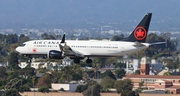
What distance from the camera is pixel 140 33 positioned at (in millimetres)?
84938

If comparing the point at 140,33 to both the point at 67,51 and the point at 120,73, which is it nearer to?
the point at 67,51

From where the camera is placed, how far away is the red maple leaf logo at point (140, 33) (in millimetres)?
84519

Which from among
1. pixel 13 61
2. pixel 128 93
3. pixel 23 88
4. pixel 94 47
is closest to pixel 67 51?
pixel 94 47

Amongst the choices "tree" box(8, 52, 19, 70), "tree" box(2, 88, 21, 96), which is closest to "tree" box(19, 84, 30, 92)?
"tree" box(2, 88, 21, 96)

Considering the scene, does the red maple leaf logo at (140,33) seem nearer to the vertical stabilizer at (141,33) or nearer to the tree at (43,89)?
the vertical stabilizer at (141,33)

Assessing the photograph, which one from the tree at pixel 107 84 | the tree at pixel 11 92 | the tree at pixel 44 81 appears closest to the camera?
the tree at pixel 11 92

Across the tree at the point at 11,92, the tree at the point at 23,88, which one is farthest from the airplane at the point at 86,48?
the tree at the point at 23,88

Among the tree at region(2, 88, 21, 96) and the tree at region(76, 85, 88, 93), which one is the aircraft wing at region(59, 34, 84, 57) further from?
the tree at region(76, 85, 88, 93)

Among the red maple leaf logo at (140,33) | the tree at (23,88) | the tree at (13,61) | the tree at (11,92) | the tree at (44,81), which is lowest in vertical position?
the tree at (11,92)

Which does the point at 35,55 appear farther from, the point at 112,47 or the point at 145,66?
the point at 145,66

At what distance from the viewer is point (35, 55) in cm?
8606

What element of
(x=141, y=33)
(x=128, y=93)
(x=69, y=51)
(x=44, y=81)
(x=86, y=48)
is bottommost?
(x=128, y=93)

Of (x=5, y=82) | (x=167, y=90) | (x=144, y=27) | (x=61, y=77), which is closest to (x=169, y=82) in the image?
(x=167, y=90)

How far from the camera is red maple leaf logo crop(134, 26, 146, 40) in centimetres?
8452
